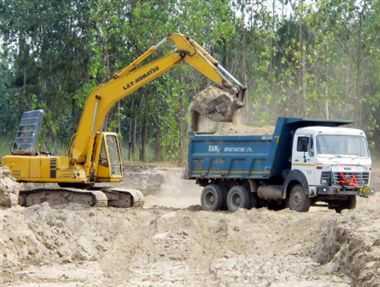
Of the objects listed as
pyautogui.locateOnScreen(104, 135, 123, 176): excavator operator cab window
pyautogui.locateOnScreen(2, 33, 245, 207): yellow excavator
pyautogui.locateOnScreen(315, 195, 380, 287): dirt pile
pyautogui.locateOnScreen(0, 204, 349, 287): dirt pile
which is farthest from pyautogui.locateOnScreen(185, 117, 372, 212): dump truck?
pyautogui.locateOnScreen(315, 195, 380, 287): dirt pile

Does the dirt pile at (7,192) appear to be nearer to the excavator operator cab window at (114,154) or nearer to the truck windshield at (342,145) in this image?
the excavator operator cab window at (114,154)

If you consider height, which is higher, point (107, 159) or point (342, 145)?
point (342, 145)

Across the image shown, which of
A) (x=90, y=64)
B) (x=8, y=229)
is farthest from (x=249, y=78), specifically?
(x=8, y=229)

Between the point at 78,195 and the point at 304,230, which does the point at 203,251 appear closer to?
the point at 304,230

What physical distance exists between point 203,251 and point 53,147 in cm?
3211

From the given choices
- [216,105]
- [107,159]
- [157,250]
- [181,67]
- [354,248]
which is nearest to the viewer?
[354,248]

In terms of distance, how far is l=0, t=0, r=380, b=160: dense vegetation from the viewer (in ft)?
144

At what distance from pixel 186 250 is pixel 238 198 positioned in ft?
31.4

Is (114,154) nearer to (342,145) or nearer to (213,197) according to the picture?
(213,197)

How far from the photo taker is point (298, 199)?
24.2 m

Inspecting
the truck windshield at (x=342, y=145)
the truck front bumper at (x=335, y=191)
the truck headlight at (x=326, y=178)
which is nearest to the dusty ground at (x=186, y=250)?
the truck front bumper at (x=335, y=191)

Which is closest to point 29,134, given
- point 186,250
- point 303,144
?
point 303,144

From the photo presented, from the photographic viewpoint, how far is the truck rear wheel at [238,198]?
2602 cm

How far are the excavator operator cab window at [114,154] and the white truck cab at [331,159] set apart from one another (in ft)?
16.3
